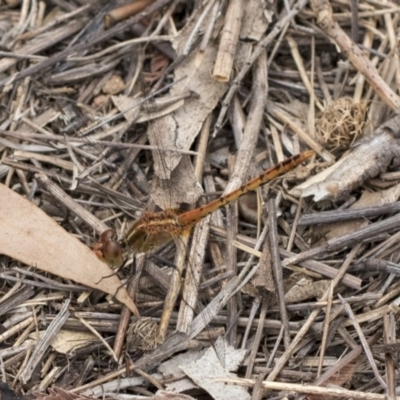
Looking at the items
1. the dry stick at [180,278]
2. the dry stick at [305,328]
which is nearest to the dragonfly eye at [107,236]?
the dry stick at [180,278]

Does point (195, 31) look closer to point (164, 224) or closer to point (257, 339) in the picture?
point (164, 224)

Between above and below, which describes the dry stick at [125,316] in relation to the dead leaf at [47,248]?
below

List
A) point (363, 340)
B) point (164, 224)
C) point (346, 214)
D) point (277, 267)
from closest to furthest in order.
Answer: point (363, 340)
point (277, 267)
point (346, 214)
point (164, 224)

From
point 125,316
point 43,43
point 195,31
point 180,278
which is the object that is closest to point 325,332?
point 180,278

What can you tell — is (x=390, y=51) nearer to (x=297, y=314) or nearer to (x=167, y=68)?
(x=167, y=68)

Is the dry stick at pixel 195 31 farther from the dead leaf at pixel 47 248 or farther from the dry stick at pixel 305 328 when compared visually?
the dry stick at pixel 305 328

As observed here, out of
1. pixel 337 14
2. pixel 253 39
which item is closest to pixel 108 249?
pixel 253 39

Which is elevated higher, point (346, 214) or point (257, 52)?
point (257, 52)
